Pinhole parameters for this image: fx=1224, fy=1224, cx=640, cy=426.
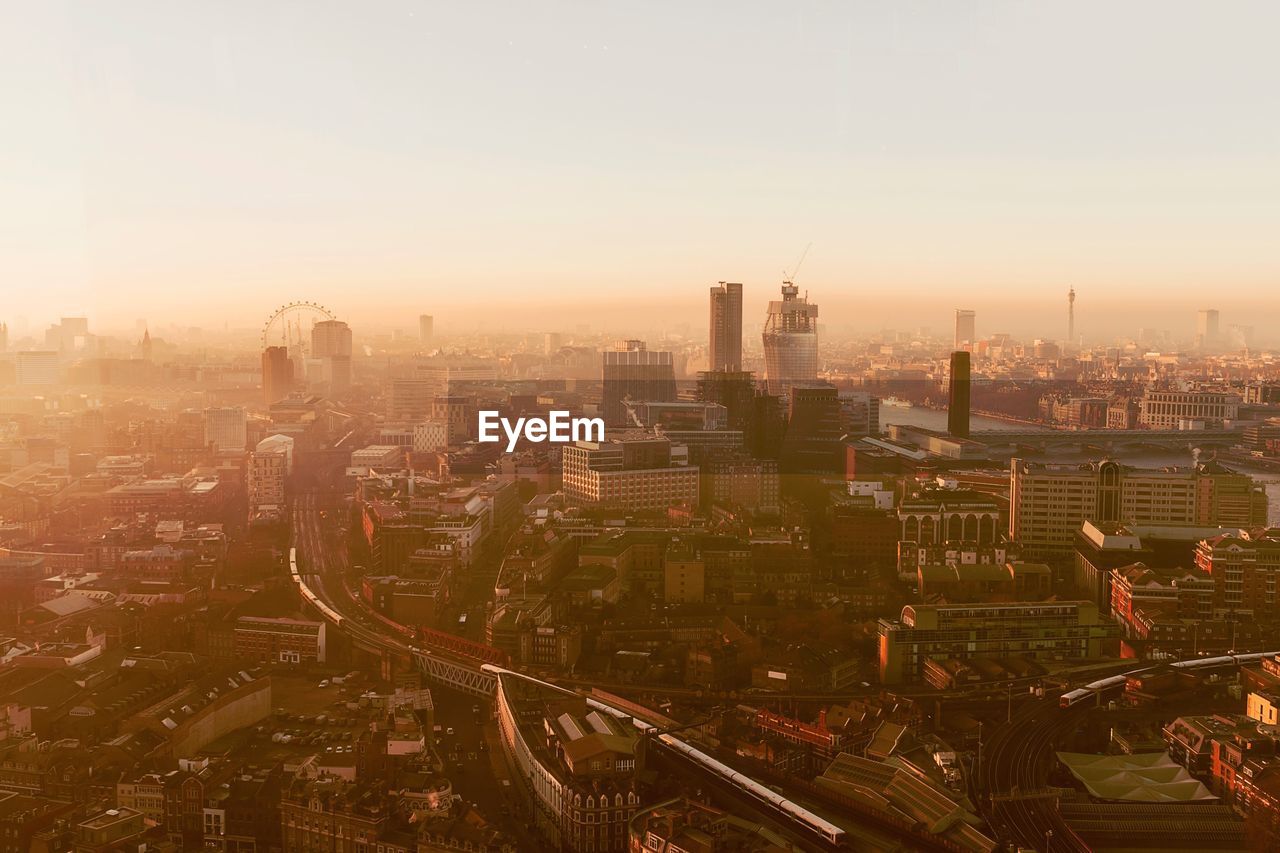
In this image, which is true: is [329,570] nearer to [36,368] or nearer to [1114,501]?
[36,368]

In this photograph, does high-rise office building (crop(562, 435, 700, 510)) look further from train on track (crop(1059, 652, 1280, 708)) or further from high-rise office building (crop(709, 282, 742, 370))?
train on track (crop(1059, 652, 1280, 708))

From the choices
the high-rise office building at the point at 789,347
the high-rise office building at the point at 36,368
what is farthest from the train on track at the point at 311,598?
the high-rise office building at the point at 789,347

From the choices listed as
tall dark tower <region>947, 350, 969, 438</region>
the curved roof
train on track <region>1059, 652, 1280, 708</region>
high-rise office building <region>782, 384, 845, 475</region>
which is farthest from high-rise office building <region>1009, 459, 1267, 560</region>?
tall dark tower <region>947, 350, 969, 438</region>

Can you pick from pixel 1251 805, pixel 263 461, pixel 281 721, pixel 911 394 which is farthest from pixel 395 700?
pixel 911 394

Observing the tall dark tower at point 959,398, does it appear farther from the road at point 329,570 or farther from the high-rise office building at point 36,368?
the high-rise office building at point 36,368

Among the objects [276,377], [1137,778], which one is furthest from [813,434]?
[1137,778]

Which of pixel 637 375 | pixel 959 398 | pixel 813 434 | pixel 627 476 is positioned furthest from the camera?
pixel 959 398
